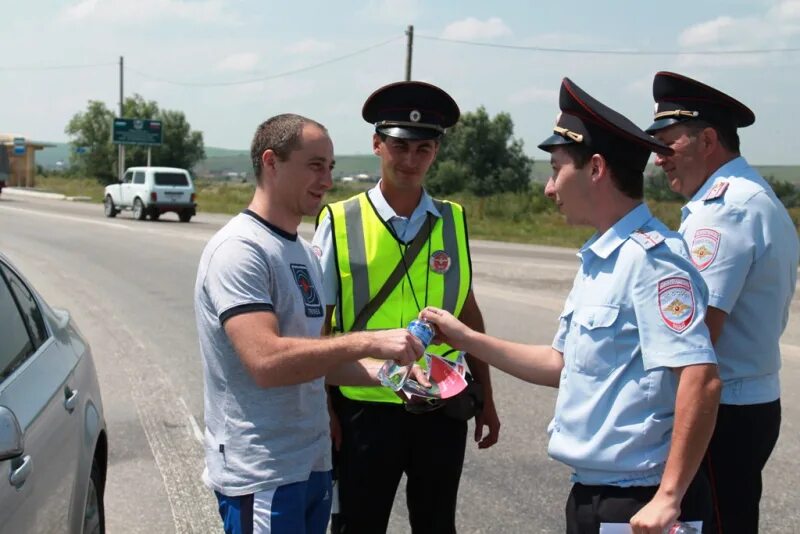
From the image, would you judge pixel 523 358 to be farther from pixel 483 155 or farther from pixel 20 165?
pixel 483 155

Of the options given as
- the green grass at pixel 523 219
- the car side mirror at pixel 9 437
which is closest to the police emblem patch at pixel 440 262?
the car side mirror at pixel 9 437

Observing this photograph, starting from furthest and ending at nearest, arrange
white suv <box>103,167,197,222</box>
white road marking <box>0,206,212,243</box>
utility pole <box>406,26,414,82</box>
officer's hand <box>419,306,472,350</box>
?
utility pole <box>406,26,414,82</box>, white suv <box>103,167,197,222</box>, white road marking <box>0,206,212,243</box>, officer's hand <box>419,306,472,350</box>

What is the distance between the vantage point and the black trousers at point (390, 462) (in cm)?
324

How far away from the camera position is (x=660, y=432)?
2334mm

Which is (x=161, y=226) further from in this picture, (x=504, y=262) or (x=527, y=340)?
(x=527, y=340)

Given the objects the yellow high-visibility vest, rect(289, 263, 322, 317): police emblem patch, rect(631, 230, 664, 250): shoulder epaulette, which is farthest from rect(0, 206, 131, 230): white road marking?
rect(631, 230, 664, 250): shoulder epaulette

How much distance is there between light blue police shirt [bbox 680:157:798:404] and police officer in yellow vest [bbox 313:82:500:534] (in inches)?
35.0

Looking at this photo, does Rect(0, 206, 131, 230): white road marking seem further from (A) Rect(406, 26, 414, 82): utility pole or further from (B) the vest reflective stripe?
(B) the vest reflective stripe

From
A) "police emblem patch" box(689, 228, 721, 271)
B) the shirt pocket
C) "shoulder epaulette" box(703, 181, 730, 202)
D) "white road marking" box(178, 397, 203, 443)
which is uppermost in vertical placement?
"shoulder epaulette" box(703, 181, 730, 202)

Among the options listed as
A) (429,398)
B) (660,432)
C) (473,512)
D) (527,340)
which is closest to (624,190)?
(660,432)

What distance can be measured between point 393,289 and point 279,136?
2.57ft

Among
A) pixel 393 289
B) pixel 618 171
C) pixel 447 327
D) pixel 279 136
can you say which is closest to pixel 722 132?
pixel 618 171

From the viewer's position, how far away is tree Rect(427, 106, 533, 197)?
3413 inches

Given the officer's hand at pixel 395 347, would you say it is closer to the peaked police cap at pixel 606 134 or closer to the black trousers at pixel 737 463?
the peaked police cap at pixel 606 134
